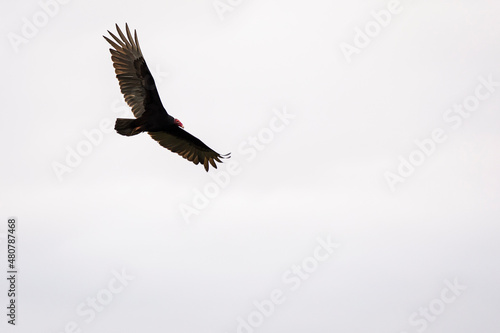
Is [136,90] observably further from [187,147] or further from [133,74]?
[187,147]

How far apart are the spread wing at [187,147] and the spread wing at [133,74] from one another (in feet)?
8.53

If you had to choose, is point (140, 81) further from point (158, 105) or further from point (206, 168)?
point (206, 168)

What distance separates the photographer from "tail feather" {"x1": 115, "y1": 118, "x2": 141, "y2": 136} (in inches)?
1914

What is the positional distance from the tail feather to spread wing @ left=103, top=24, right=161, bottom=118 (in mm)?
946

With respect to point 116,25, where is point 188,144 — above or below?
below

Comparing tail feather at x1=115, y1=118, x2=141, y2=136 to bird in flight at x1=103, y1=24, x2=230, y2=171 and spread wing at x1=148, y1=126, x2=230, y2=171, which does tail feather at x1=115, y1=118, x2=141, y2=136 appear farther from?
spread wing at x1=148, y1=126, x2=230, y2=171

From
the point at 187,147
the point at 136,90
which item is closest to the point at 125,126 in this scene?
the point at 136,90

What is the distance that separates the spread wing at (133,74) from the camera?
49250mm

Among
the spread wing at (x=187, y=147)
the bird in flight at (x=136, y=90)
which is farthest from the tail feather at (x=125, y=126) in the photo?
the spread wing at (x=187, y=147)

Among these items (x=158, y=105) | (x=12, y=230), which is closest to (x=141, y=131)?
(x=158, y=105)

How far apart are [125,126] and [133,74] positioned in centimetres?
222

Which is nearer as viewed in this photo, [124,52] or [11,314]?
[124,52]

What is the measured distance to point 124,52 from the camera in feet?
162

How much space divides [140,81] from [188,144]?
3.92m
